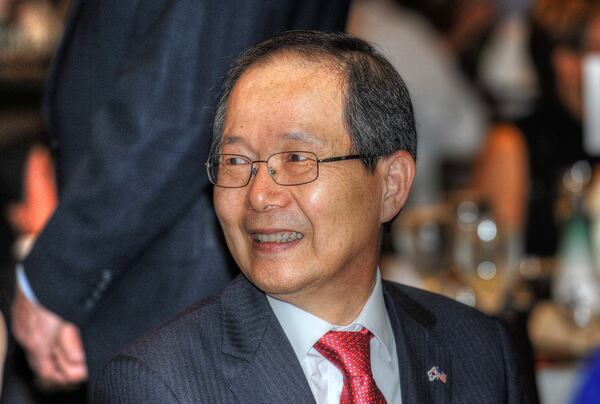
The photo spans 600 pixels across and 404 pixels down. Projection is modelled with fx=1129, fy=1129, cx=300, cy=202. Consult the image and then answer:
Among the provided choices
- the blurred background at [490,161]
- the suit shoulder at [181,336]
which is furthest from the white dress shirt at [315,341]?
the blurred background at [490,161]

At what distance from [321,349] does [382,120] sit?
0.38 meters

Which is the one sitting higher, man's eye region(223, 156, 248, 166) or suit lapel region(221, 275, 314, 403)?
man's eye region(223, 156, 248, 166)

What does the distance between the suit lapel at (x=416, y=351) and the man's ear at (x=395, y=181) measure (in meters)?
0.19

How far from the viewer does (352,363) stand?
5.89ft

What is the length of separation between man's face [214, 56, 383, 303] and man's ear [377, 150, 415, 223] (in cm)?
8

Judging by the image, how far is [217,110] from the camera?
1.93m

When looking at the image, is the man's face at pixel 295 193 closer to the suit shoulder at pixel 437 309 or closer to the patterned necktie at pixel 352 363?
the patterned necktie at pixel 352 363

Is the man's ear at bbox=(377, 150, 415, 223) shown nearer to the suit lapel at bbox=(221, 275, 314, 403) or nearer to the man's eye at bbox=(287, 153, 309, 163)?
the man's eye at bbox=(287, 153, 309, 163)

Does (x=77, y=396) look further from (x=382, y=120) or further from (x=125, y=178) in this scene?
(x=382, y=120)

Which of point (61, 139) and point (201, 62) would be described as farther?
point (61, 139)

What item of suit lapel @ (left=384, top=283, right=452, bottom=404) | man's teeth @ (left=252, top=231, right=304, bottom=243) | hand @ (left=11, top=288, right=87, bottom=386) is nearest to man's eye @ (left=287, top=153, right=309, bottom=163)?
man's teeth @ (left=252, top=231, right=304, bottom=243)

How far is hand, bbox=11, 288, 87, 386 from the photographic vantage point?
8.29 feet

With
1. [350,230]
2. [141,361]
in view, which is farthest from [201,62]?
[141,361]

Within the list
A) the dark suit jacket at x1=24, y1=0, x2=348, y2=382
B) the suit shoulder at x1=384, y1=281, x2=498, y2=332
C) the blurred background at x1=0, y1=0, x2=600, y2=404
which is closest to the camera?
the suit shoulder at x1=384, y1=281, x2=498, y2=332
